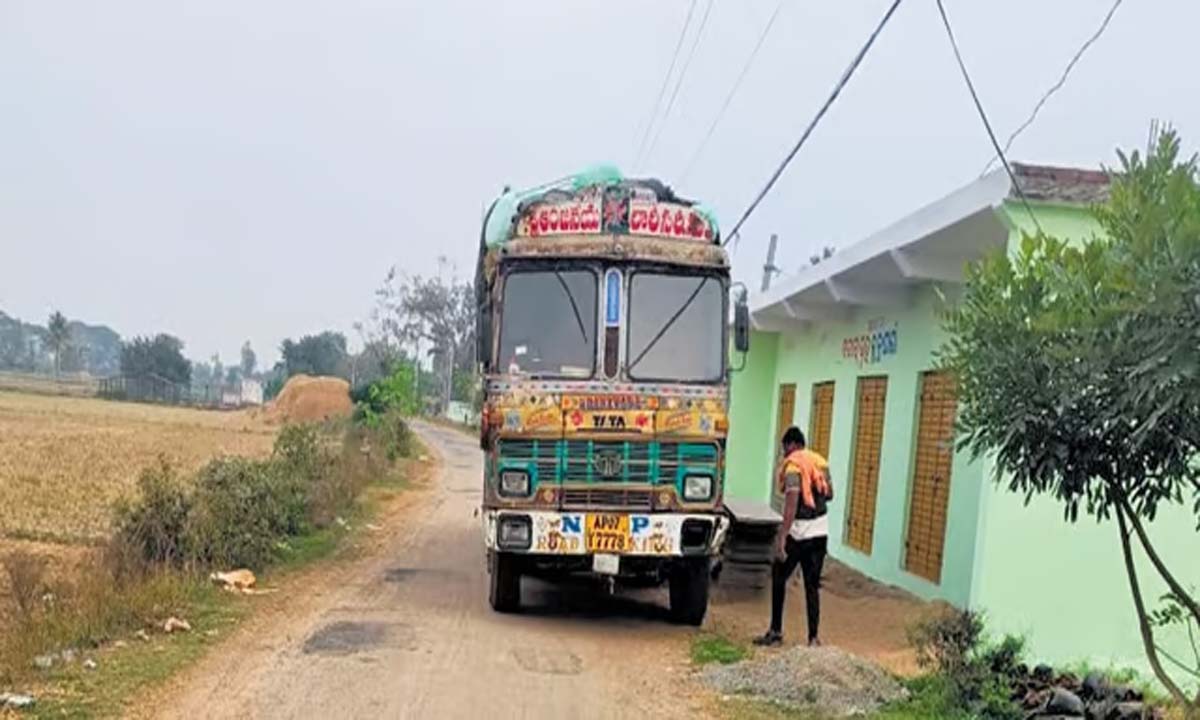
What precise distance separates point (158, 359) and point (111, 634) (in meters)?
97.5

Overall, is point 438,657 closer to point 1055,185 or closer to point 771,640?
point 771,640

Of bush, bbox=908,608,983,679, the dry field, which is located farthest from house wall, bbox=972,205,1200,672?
the dry field

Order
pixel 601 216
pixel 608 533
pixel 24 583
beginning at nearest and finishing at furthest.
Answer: pixel 24 583, pixel 608 533, pixel 601 216

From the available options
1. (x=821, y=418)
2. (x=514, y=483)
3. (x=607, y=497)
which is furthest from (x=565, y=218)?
(x=821, y=418)

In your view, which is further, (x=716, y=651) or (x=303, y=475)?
(x=303, y=475)

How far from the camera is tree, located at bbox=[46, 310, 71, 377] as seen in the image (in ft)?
326

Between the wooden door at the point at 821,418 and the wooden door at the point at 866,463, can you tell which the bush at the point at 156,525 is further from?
the wooden door at the point at 821,418

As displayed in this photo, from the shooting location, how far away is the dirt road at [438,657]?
7008 millimetres

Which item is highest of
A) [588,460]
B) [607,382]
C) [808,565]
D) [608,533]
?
[607,382]

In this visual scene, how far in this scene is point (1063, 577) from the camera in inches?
377

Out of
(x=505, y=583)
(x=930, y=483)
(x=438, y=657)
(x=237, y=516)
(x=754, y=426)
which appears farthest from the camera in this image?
(x=754, y=426)

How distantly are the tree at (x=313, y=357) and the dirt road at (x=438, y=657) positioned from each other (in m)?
90.4

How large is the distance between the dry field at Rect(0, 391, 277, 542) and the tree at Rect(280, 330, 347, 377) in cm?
4190

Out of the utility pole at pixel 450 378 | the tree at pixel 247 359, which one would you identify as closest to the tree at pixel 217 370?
the tree at pixel 247 359
